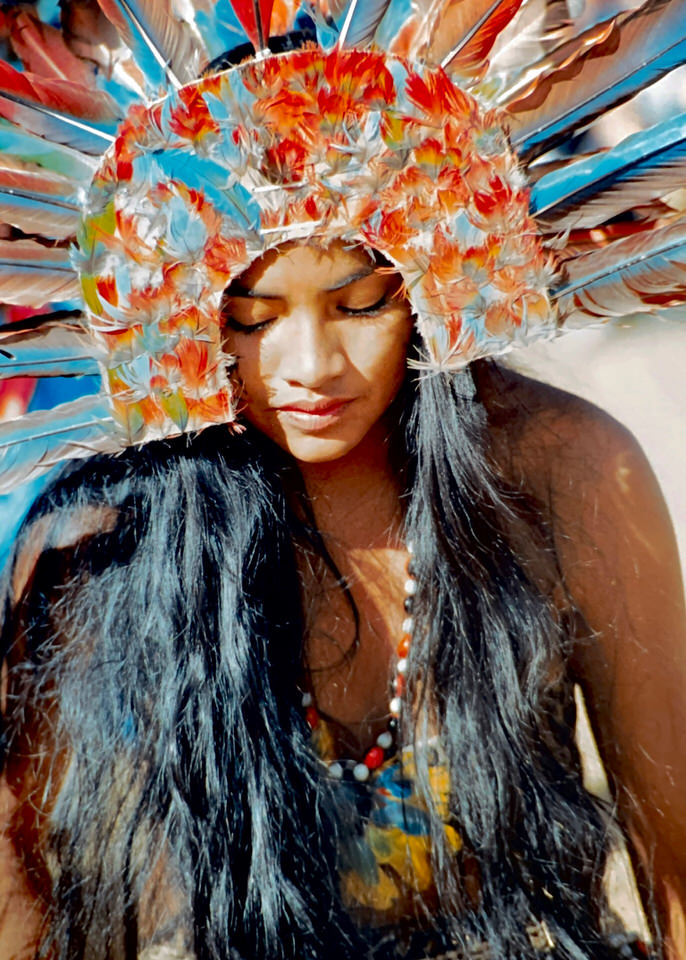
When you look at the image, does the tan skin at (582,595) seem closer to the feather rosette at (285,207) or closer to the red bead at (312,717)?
the red bead at (312,717)

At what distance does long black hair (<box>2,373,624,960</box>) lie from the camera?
1224 mm

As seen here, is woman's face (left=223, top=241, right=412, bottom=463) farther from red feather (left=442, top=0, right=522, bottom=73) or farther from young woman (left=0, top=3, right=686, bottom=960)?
red feather (left=442, top=0, right=522, bottom=73)

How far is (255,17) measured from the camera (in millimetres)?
1040

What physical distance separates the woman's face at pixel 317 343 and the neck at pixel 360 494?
0.29 feet

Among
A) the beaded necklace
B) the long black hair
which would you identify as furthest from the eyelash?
the beaded necklace

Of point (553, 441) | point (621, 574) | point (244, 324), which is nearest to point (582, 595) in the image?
point (621, 574)

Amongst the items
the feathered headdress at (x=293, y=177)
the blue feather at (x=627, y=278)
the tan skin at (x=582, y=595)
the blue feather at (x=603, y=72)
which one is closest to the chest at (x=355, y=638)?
the tan skin at (x=582, y=595)

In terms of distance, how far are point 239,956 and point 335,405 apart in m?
0.70

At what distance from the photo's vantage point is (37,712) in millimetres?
1273

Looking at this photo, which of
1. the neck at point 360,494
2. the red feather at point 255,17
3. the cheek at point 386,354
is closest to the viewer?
the red feather at point 255,17

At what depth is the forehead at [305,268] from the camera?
3.51 feet

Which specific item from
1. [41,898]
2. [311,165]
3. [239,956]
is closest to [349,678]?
[239,956]

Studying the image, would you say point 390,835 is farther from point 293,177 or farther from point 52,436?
point 293,177

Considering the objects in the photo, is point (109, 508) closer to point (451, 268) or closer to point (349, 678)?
point (349, 678)
